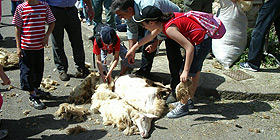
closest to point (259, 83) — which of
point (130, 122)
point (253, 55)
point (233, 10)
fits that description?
point (253, 55)

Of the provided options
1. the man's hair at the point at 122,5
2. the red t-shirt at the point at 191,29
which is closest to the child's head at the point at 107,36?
the man's hair at the point at 122,5

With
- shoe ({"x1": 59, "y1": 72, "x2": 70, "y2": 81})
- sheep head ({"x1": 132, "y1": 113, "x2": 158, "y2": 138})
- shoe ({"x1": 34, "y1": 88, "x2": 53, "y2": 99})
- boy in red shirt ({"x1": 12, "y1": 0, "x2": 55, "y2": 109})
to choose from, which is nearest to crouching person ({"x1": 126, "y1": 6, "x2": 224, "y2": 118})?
sheep head ({"x1": 132, "y1": 113, "x2": 158, "y2": 138})

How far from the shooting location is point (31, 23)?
3.66 m

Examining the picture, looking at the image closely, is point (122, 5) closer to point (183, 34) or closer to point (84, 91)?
point (183, 34)

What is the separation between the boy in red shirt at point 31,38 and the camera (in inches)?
142

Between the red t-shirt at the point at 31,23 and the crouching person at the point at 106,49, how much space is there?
815mm

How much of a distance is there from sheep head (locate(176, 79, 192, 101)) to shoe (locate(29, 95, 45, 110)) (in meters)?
2.02

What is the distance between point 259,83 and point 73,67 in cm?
359

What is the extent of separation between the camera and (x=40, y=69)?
13.1ft

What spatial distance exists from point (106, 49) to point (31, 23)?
1.15 metres

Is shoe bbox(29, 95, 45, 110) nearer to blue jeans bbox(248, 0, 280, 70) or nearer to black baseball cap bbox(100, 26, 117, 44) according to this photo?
black baseball cap bbox(100, 26, 117, 44)

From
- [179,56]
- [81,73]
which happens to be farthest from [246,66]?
[81,73]

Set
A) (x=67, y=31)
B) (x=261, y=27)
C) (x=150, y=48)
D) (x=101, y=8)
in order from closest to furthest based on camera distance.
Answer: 1. (x=150, y=48)
2. (x=261, y=27)
3. (x=67, y=31)
4. (x=101, y=8)

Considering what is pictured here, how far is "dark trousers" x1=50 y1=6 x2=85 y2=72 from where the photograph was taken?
4.47 metres
